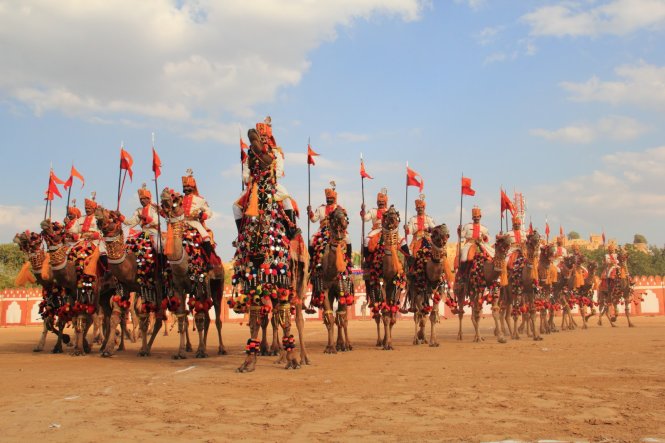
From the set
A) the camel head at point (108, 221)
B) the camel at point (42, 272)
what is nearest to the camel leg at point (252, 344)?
the camel head at point (108, 221)

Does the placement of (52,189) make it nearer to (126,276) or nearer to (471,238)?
(126,276)

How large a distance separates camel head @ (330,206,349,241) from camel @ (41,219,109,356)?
590 cm

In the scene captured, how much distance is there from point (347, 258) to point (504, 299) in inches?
249

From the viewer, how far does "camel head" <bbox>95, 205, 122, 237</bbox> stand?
39.2 ft

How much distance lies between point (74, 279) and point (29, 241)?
4.22 feet

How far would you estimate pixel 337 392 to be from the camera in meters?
7.71

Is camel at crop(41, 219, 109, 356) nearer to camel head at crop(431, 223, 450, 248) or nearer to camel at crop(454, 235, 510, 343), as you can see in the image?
camel head at crop(431, 223, 450, 248)

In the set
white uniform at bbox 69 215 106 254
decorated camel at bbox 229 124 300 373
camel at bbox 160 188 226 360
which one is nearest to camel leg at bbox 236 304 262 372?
decorated camel at bbox 229 124 300 373

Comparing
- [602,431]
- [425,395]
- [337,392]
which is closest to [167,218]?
[337,392]

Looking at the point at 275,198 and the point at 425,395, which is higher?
the point at 275,198

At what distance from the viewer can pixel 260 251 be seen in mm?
9930

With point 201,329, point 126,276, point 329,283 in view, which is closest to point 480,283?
point 329,283

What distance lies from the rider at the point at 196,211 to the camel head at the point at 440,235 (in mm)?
5394

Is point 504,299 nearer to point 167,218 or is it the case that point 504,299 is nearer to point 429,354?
point 429,354
